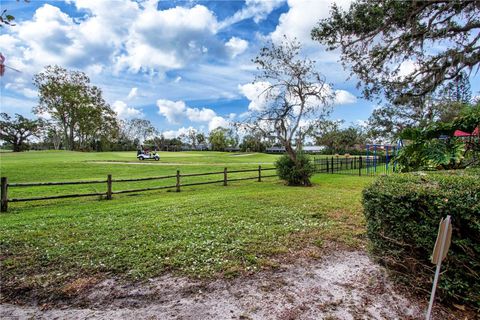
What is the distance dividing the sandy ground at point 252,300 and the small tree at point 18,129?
60.1 meters

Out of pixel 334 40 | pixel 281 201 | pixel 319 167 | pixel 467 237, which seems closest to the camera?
pixel 467 237

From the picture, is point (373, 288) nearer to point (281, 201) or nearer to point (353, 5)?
point (281, 201)

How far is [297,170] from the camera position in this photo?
39.0ft

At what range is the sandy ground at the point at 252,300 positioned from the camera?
240 centimetres

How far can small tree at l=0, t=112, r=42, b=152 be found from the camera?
1895 inches

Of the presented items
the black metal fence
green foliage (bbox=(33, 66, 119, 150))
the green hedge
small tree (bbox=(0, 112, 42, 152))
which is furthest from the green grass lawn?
small tree (bbox=(0, 112, 42, 152))

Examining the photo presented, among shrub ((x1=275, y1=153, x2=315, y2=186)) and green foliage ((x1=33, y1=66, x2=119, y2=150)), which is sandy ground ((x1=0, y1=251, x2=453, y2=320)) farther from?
green foliage ((x1=33, y1=66, x2=119, y2=150))

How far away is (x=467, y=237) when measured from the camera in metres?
2.20

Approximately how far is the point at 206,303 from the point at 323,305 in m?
1.14

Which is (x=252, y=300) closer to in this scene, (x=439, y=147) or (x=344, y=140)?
(x=439, y=147)

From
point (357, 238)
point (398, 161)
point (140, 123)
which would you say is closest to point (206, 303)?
point (357, 238)

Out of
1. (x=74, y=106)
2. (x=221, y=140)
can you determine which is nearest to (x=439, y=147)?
(x=74, y=106)

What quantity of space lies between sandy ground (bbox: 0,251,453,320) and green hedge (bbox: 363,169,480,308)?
26cm

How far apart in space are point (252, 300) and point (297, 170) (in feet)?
31.7
